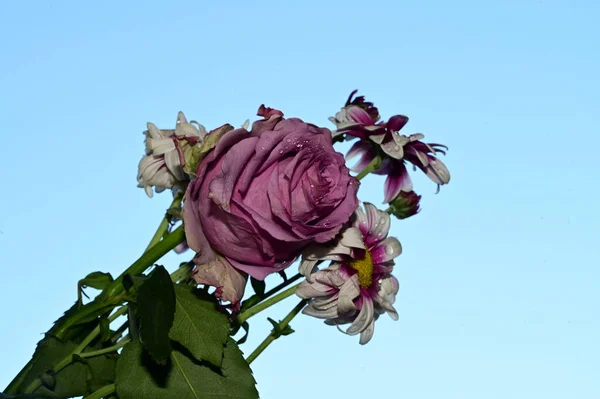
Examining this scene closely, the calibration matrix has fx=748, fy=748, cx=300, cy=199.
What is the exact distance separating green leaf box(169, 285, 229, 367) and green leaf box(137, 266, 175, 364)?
0.03 m

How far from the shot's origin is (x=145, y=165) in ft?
1.67

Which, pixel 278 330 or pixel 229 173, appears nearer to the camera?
pixel 229 173

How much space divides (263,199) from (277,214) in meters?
0.02

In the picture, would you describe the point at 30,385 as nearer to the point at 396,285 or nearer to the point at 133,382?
the point at 133,382

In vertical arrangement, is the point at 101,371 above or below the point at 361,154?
below

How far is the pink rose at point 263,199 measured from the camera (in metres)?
0.43

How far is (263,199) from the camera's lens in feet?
Answer: 1.45

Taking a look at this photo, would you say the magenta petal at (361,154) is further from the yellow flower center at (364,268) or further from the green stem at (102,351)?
the green stem at (102,351)

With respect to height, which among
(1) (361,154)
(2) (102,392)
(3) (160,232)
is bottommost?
(2) (102,392)

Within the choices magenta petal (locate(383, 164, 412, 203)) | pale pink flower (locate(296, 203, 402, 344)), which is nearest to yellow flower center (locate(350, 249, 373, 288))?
→ pale pink flower (locate(296, 203, 402, 344))

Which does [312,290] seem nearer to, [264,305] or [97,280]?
[264,305]

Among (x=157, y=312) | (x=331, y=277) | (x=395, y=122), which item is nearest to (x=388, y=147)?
(x=395, y=122)

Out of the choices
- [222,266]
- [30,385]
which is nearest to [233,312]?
[222,266]

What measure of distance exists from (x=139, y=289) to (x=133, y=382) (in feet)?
0.24
